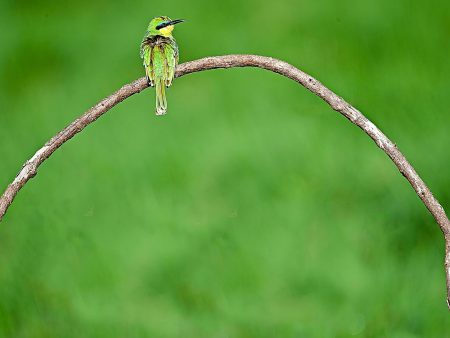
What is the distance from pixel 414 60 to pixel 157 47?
1.44m

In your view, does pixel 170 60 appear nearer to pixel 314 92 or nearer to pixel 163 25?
pixel 163 25

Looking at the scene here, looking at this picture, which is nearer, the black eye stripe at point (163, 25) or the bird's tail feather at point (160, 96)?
the bird's tail feather at point (160, 96)

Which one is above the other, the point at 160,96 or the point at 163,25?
the point at 163,25

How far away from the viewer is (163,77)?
1.81 meters

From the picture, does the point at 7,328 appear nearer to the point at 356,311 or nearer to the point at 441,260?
the point at 356,311

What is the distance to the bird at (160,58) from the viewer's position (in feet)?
5.94

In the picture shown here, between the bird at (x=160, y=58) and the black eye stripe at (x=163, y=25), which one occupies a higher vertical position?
the black eye stripe at (x=163, y=25)

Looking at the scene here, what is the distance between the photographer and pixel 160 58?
1848mm

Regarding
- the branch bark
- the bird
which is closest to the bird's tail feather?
the bird

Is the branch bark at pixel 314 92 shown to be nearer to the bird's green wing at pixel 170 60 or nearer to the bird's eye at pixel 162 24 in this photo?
the bird's green wing at pixel 170 60

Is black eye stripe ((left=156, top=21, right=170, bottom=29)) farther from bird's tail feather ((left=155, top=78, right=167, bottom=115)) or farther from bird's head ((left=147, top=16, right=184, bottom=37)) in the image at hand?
bird's tail feather ((left=155, top=78, right=167, bottom=115))

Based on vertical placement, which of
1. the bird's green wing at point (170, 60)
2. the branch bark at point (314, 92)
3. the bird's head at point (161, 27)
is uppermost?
the bird's head at point (161, 27)

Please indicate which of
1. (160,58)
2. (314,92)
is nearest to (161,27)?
(160,58)

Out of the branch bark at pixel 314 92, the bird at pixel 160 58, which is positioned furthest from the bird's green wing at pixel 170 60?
the branch bark at pixel 314 92
